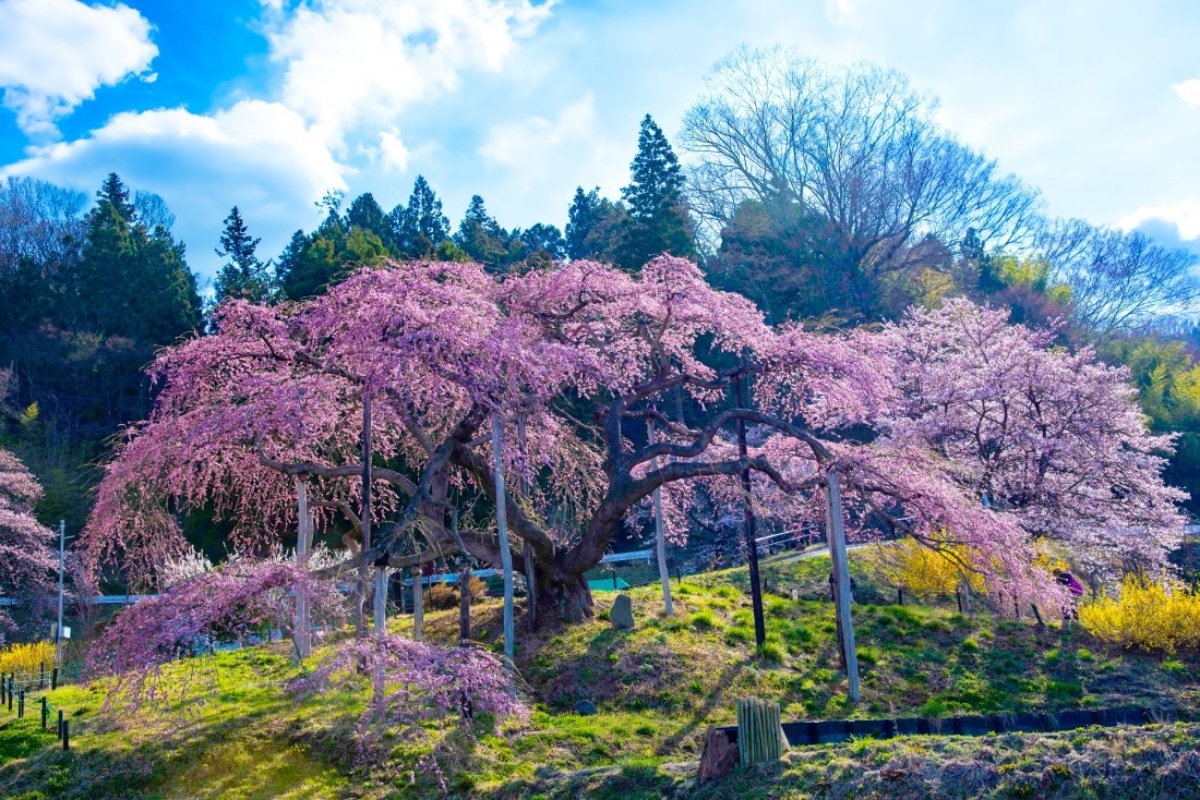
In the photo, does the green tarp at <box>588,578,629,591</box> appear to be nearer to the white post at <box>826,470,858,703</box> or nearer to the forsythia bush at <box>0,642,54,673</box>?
the white post at <box>826,470,858,703</box>

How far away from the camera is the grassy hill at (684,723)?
18.9 feet

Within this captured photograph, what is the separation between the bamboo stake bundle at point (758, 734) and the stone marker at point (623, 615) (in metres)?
5.32

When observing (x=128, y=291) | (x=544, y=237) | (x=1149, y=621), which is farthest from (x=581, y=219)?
(x=1149, y=621)

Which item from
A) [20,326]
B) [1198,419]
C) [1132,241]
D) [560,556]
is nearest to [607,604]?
[560,556]

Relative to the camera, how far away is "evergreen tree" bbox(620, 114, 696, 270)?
28.2 metres

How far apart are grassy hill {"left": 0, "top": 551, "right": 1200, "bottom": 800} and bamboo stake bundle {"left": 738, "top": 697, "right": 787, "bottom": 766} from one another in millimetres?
120

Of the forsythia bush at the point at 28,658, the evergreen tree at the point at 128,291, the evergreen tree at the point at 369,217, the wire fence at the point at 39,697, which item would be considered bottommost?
the wire fence at the point at 39,697

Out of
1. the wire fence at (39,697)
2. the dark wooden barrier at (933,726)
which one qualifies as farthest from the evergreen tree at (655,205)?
the dark wooden barrier at (933,726)

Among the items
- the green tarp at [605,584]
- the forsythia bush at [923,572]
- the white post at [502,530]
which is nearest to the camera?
the white post at [502,530]

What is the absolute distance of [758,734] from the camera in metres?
6.21

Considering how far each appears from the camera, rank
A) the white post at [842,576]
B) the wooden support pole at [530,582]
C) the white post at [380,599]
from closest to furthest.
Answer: the white post at [380,599], the white post at [842,576], the wooden support pole at [530,582]

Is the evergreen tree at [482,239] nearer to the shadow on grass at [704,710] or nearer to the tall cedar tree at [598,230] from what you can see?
the tall cedar tree at [598,230]

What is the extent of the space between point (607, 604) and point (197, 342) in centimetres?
675

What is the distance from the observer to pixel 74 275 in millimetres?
29781
